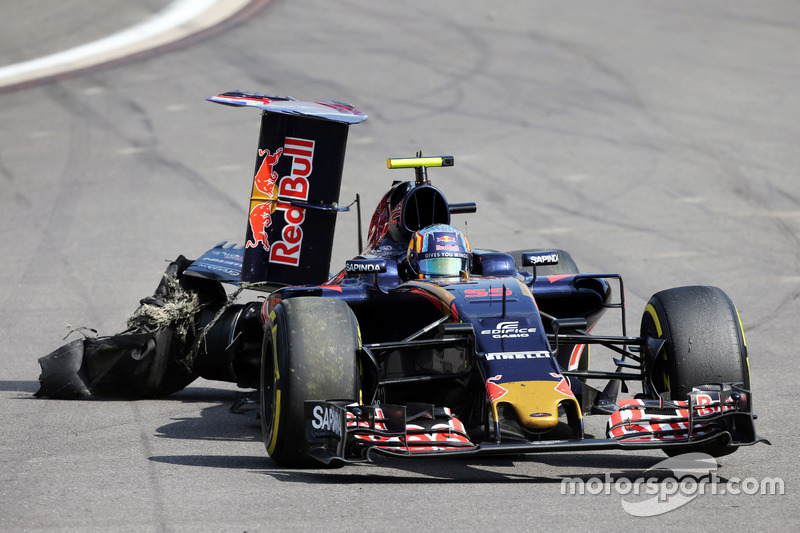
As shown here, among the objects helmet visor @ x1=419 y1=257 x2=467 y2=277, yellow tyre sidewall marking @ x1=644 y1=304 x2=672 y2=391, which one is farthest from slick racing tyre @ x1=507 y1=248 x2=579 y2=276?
yellow tyre sidewall marking @ x1=644 y1=304 x2=672 y2=391

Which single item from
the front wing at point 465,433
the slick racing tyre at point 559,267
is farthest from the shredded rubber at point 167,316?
the front wing at point 465,433

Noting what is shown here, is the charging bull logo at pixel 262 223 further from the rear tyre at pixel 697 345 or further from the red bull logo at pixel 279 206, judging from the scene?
the rear tyre at pixel 697 345

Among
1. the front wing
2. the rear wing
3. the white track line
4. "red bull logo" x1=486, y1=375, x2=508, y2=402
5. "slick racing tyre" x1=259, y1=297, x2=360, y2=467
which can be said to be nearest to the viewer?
the front wing

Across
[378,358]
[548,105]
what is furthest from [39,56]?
[378,358]

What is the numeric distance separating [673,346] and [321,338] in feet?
7.69

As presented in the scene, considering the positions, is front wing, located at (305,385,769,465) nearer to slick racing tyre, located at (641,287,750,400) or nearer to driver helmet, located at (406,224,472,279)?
slick racing tyre, located at (641,287,750,400)

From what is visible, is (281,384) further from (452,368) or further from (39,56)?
(39,56)

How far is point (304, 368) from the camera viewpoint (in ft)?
23.8

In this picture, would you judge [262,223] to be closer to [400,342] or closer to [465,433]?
[400,342]

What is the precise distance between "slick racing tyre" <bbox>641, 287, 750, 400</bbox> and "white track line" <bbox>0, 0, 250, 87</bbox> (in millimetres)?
18639

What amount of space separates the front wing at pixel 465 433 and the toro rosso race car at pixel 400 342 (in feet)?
0.04

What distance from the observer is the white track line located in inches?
960

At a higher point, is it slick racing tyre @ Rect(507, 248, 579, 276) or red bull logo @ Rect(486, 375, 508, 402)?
slick racing tyre @ Rect(507, 248, 579, 276)

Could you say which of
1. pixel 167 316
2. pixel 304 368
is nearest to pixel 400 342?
pixel 304 368
